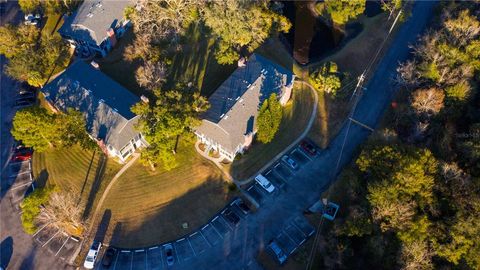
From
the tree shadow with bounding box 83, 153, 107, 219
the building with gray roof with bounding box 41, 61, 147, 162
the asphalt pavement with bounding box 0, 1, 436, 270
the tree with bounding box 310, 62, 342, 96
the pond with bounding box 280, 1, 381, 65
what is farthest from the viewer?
the pond with bounding box 280, 1, 381, 65

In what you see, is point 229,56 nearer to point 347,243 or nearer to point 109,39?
point 109,39

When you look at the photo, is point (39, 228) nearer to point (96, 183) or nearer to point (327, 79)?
point (96, 183)

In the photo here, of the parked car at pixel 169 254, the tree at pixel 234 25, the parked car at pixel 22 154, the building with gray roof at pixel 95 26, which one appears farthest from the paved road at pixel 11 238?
the tree at pixel 234 25

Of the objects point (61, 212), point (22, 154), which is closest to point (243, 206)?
point (61, 212)

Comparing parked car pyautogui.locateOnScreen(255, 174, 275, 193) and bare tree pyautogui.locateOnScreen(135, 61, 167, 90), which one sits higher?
bare tree pyautogui.locateOnScreen(135, 61, 167, 90)

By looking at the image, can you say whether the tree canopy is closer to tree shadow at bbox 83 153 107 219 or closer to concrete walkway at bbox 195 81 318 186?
tree shadow at bbox 83 153 107 219

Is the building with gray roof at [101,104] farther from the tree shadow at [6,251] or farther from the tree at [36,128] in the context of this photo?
the tree shadow at [6,251]

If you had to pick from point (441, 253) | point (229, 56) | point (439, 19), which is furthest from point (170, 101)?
point (439, 19)

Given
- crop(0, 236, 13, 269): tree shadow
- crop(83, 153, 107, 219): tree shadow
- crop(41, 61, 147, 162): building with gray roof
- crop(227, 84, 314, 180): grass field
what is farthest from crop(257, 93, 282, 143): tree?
crop(0, 236, 13, 269): tree shadow
